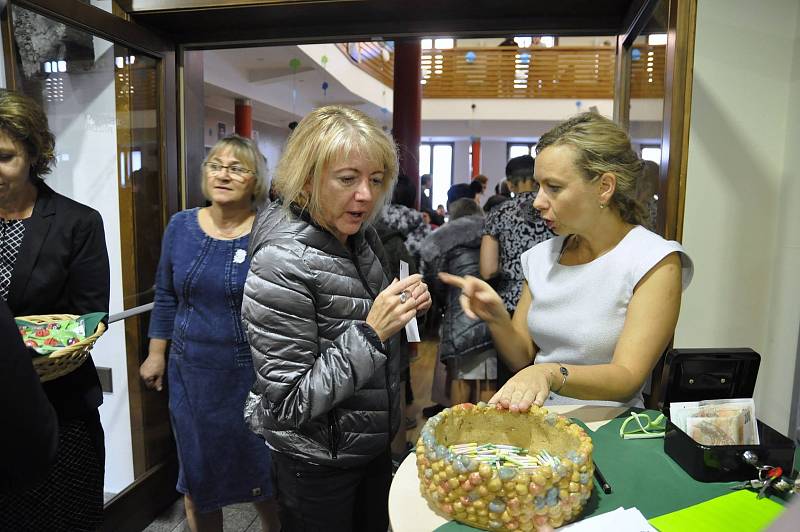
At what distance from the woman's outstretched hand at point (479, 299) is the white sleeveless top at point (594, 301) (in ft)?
0.45

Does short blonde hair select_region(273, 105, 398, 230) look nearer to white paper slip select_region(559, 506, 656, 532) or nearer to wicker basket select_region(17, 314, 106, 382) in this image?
wicker basket select_region(17, 314, 106, 382)

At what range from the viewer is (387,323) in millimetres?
1198

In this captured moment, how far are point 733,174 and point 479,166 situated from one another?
14.5m

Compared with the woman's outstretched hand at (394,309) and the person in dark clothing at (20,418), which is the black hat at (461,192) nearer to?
the woman's outstretched hand at (394,309)

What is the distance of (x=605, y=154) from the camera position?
4.58 feet

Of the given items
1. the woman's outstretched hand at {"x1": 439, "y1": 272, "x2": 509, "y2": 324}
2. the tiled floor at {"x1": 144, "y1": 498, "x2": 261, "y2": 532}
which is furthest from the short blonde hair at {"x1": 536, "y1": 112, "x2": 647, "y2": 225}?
the tiled floor at {"x1": 144, "y1": 498, "x2": 261, "y2": 532}

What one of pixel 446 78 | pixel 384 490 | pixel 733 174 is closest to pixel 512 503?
pixel 384 490

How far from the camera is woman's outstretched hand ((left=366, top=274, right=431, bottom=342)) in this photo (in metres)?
1.20

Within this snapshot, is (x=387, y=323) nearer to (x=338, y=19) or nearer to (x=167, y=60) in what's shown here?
(x=338, y=19)

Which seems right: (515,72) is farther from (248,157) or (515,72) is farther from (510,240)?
(248,157)

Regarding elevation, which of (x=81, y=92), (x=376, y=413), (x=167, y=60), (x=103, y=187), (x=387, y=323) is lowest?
(x=376, y=413)

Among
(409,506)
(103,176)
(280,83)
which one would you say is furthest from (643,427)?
(280,83)

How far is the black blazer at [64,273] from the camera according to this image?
4.97ft

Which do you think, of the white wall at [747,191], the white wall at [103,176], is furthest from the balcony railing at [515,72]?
the white wall at [747,191]
